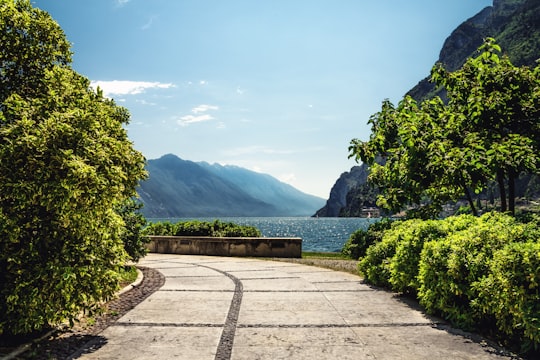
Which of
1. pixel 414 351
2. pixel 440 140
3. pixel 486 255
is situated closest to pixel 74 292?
pixel 414 351

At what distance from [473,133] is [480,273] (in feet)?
14.8

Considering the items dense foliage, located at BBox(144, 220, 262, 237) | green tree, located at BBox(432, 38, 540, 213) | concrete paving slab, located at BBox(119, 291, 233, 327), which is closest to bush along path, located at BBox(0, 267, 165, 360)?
concrete paving slab, located at BBox(119, 291, 233, 327)

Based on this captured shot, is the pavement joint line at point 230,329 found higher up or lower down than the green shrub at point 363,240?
lower down

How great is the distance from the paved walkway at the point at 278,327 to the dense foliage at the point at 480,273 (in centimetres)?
45

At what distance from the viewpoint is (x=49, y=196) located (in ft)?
16.4

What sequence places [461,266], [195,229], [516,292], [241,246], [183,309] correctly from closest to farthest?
1. [516,292]
2. [461,266]
3. [183,309]
4. [241,246]
5. [195,229]

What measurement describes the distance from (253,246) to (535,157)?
1391 cm

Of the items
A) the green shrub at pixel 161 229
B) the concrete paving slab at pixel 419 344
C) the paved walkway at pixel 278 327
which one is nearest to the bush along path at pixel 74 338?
the paved walkway at pixel 278 327

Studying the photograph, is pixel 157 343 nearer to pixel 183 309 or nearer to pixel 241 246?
pixel 183 309

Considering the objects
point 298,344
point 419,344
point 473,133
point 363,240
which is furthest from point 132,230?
point 473,133

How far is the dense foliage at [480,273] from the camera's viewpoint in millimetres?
5184

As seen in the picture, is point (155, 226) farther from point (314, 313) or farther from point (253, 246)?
point (314, 313)

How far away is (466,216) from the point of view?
865 centimetres

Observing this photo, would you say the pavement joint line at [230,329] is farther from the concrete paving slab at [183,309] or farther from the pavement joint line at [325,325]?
the pavement joint line at [325,325]
